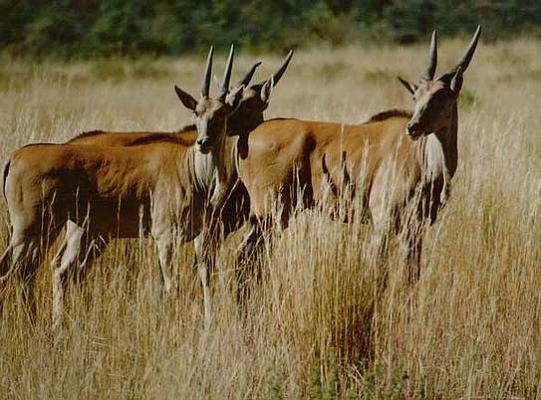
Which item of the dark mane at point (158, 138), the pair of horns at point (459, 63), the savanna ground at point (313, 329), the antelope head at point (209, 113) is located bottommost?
the savanna ground at point (313, 329)

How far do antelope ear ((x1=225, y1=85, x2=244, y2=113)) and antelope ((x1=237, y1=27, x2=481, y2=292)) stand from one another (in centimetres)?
55

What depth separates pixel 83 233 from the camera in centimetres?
733

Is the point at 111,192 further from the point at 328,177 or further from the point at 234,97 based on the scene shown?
the point at 328,177

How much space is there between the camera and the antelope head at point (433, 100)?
273 inches

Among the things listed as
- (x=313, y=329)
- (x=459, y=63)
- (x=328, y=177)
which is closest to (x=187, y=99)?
(x=328, y=177)

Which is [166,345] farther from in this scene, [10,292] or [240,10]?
[240,10]

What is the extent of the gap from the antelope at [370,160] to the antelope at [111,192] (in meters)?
0.50

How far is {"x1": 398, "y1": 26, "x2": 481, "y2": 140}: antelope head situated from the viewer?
6945 mm

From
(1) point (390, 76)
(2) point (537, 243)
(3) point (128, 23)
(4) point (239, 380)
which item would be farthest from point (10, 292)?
(3) point (128, 23)

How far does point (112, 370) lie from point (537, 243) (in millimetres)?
2914

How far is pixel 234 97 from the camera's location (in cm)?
739

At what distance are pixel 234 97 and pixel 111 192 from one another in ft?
3.56

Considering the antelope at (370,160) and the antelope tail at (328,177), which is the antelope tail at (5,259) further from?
the antelope tail at (328,177)

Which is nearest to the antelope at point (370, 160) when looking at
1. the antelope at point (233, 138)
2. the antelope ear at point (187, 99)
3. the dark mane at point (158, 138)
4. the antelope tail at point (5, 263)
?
the antelope at point (233, 138)
